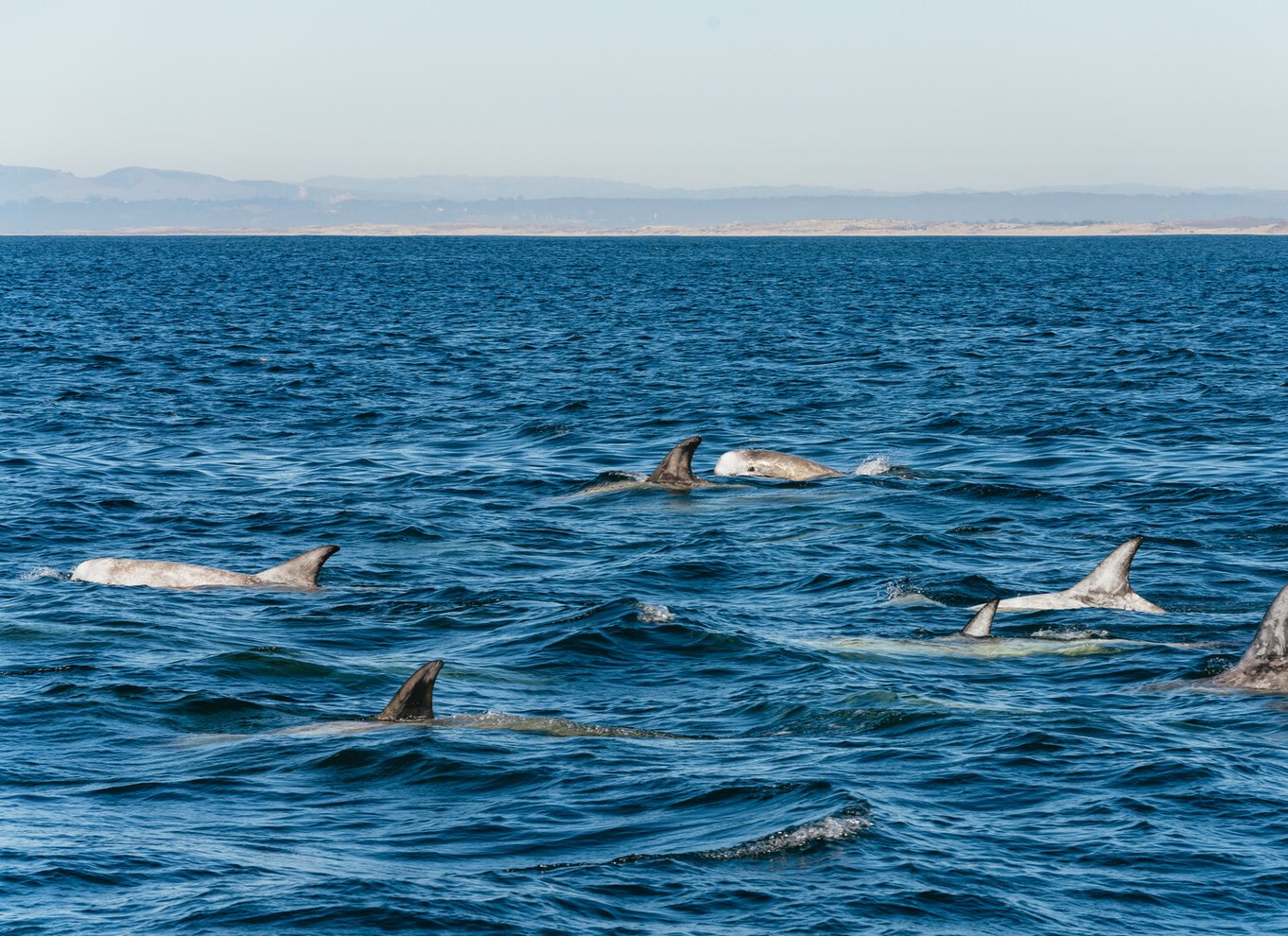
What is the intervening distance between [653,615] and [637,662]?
1.57 m

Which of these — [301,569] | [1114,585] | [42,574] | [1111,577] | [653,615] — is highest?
[1111,577]

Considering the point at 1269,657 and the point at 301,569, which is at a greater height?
the point at 1269,657

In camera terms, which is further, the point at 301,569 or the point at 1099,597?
the point at 301,569

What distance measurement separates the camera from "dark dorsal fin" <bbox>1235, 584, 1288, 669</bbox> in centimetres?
1375

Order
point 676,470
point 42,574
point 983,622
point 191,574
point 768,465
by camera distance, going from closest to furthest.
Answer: point 983,622 → point 191,574 → point 42,574 → point 676,470 → point 768,465

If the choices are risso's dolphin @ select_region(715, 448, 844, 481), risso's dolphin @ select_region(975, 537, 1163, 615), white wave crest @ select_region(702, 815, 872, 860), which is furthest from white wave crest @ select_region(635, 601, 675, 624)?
risso's dolphin @ select_region(715, 448, 844, 481)

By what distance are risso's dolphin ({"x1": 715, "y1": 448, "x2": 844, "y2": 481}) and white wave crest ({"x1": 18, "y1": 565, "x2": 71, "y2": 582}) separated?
11.7m

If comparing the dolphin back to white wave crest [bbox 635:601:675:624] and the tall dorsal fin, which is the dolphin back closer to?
the tall dorsal fin

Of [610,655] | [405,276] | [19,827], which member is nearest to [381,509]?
[610,655]

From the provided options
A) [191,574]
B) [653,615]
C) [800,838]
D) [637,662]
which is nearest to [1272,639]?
[800,838]

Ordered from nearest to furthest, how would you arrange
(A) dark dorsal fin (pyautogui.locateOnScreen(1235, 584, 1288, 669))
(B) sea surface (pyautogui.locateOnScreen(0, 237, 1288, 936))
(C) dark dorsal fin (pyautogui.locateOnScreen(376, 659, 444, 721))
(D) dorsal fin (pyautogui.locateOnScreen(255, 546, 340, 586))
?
(B) sea surface (pyautogui.locateOnScreen(0, 237, 1288, 936))
(C) dark dorsal fin (pyautogui.locateOnScreen(376, 659, 444, 721))
(A) dark dorsal fin (pyautogui.locateOnScreen(1235, 584, 1288, 669))
(D) dorsal fin (pyautogui.locateOnScreen(255, 546, 340, 586))

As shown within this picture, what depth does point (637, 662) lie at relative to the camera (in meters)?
16.2

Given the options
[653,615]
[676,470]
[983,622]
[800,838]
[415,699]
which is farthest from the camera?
[676,470]

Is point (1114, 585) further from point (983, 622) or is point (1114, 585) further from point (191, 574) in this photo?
point (191, 574)
